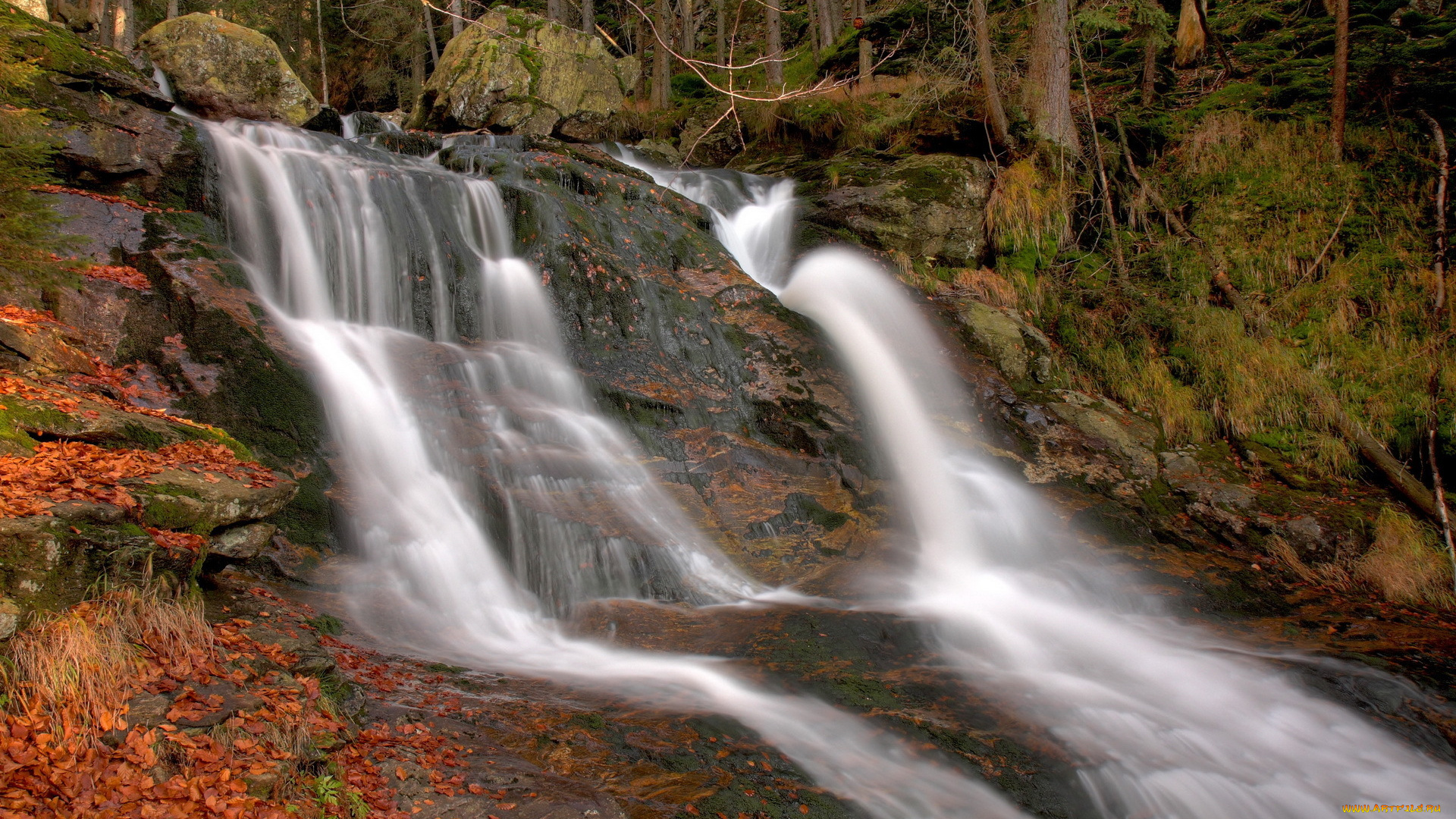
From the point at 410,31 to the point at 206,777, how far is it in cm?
2978

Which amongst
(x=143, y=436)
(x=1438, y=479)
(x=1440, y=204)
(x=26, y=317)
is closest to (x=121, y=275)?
(x=26, y=317)

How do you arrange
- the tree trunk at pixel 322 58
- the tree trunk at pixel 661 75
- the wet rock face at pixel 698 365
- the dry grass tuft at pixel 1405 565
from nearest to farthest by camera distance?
1. the dry grass tuft at pixel 1405 565
2. the wet rock face at pixel 698 365
3. the tree trunk at pixel 661 75
4. the tree trunk at pixel 322 58

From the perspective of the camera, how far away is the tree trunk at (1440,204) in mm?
9984

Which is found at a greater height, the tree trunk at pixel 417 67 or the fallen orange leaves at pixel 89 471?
the tree trunk at pixel 417 67

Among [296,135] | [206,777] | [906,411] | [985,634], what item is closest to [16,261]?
[206,777]

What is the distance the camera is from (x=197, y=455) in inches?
203

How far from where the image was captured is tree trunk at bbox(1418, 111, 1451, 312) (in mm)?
9984

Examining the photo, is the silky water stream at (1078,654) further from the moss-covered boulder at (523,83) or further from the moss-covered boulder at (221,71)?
the moss-covered boulder at (221,71)

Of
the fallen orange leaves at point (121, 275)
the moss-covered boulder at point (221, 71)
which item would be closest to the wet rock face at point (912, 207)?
the fallen orange leaves at point (121, 275)

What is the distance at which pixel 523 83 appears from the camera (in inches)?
627

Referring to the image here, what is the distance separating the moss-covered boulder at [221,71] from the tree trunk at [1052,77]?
1325cm

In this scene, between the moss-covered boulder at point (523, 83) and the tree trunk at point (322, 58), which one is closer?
the moss-covered boulder at point (523, 83)

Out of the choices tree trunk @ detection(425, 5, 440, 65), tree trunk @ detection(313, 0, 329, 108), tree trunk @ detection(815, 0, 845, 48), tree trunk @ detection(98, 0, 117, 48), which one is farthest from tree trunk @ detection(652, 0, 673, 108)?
tree trunk @ detection(98, 0, 117, 48)

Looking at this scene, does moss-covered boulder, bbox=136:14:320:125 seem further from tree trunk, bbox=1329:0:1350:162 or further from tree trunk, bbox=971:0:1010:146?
tree trunk, bbox=1329:0:1350:162
